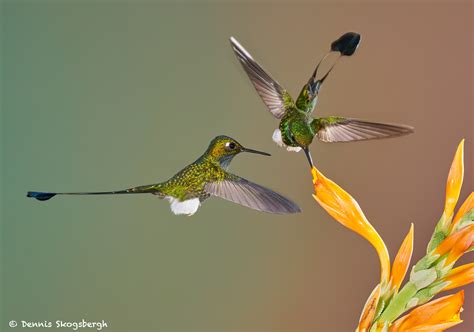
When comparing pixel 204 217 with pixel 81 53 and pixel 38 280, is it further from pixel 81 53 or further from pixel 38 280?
pixel 81 53

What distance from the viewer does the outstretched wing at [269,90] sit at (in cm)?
85

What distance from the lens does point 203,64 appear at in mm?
2119

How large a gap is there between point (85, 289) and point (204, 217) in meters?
0.48

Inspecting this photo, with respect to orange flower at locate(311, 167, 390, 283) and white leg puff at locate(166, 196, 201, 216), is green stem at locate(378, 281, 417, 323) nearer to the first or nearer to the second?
orange flower at locate(311, 167, 390, 283)

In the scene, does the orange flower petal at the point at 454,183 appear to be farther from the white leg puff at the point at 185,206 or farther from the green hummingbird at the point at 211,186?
the white leg puff at the point at 185,206

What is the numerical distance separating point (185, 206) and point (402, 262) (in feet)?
1.09

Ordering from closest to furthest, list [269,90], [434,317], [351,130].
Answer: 1. [434,317]
2. [351,130]
3. [269,90]

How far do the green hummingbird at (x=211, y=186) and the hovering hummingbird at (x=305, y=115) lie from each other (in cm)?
9

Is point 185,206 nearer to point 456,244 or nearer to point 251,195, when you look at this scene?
point 251,195

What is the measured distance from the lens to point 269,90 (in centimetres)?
93

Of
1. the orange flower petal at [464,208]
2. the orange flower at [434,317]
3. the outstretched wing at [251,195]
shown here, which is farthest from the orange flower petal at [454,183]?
the outstretched wing at [251,195]

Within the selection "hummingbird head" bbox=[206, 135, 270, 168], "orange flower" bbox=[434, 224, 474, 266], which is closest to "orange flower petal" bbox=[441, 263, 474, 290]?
"orange flower" bbox=[434, 224, 474, 266]

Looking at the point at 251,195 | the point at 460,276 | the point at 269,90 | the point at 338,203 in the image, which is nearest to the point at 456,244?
the point at 460,276

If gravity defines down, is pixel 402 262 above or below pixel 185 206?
below
